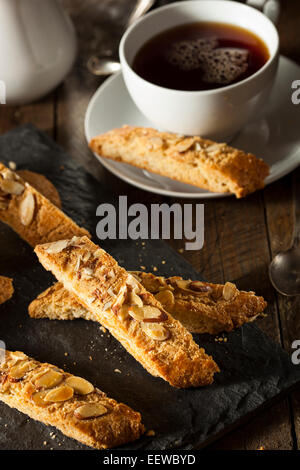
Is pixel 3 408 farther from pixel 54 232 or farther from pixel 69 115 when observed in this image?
pixel 69 115

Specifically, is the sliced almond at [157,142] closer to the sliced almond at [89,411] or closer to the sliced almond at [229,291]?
the sliced almond at [229,291]

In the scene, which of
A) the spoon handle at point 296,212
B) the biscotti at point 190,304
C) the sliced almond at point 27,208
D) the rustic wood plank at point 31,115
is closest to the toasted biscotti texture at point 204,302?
the biscotti at point 190,304

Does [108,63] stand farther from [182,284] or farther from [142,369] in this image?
[142,369]

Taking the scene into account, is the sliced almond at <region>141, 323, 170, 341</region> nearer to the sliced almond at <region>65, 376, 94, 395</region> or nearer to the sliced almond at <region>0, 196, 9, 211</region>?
the sliced almond at <region>65, 376, 94, 395</region>

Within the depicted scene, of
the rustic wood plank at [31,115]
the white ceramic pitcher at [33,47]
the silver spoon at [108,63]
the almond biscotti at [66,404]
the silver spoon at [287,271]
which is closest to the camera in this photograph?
the almond biscotti at [66,404]

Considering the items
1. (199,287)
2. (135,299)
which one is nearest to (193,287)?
(199,287)

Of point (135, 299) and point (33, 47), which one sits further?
point (33, 47)

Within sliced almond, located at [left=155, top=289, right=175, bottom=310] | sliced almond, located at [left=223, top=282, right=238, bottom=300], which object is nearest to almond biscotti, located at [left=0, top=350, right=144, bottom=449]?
sliced almond, located at [left=155, top=289, right=175, bottom=310]
